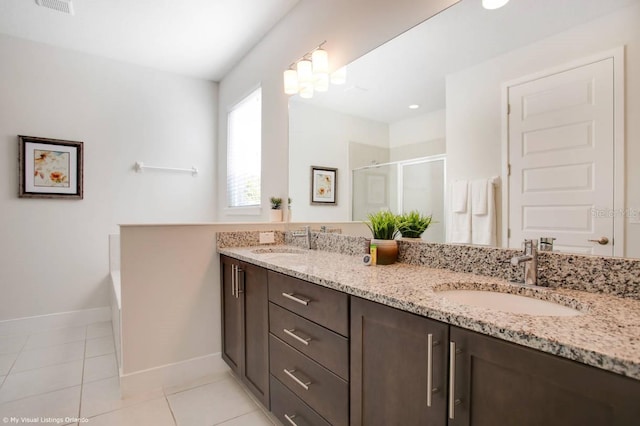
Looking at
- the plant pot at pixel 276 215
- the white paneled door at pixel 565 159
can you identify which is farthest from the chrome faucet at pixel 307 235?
the white paneled door at pixel 565 159

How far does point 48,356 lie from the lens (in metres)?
2.41

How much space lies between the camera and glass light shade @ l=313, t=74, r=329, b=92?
7.14 ft

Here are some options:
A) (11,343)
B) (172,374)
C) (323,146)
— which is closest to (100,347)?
(11,343)

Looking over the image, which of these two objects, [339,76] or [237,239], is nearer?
[339,76]

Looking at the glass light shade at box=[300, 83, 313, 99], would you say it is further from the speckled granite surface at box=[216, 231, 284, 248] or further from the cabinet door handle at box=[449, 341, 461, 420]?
the cabinet door handle at box=[449, 341, 461, 420]

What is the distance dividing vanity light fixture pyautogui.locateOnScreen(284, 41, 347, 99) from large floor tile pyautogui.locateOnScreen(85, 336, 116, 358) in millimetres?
2463

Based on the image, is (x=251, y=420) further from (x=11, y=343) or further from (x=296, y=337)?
(x=11, y=343)

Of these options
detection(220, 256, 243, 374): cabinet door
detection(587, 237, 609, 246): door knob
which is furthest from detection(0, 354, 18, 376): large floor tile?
detection(587, 237, 609, 246): door knob

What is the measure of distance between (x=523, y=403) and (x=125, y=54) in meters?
3.99

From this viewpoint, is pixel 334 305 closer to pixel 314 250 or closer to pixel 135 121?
pixel 314 250

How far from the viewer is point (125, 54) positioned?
3.20 meters

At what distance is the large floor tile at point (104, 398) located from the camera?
1.77 metres

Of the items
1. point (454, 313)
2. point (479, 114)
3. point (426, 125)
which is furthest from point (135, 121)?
point (454, 313)

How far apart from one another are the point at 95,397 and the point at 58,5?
2804mm
